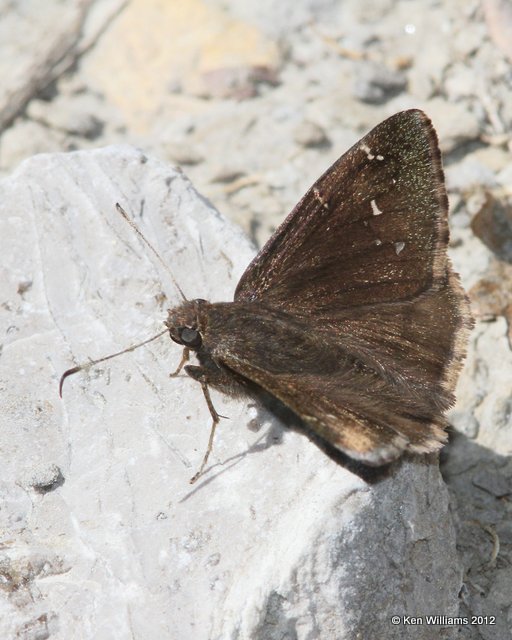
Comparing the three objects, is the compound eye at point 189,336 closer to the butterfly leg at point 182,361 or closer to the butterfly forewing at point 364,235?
the butterfly leg at point 182,361

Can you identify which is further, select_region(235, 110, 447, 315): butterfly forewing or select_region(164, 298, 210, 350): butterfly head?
select_region(235, 110, 447, 315): butterfly forewing

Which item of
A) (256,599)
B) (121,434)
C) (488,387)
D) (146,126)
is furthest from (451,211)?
(256,599)

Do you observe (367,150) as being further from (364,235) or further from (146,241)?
(146,241)

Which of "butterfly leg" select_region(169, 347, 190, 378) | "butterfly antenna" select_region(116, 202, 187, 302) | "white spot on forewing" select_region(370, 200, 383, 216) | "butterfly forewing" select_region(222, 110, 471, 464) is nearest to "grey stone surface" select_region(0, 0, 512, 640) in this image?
"butterfly forewing" select_region(222, 110, 471, 464)

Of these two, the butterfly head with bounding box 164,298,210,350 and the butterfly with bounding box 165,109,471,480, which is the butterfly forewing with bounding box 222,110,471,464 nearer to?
the butterfly with bounding box 165,109,471,480

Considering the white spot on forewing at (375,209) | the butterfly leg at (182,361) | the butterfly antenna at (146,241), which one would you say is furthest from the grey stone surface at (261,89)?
the butterfly leg at (182,361)

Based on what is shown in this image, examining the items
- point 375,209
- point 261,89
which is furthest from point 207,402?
point 261,89

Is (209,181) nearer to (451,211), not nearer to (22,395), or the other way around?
(451,211)
